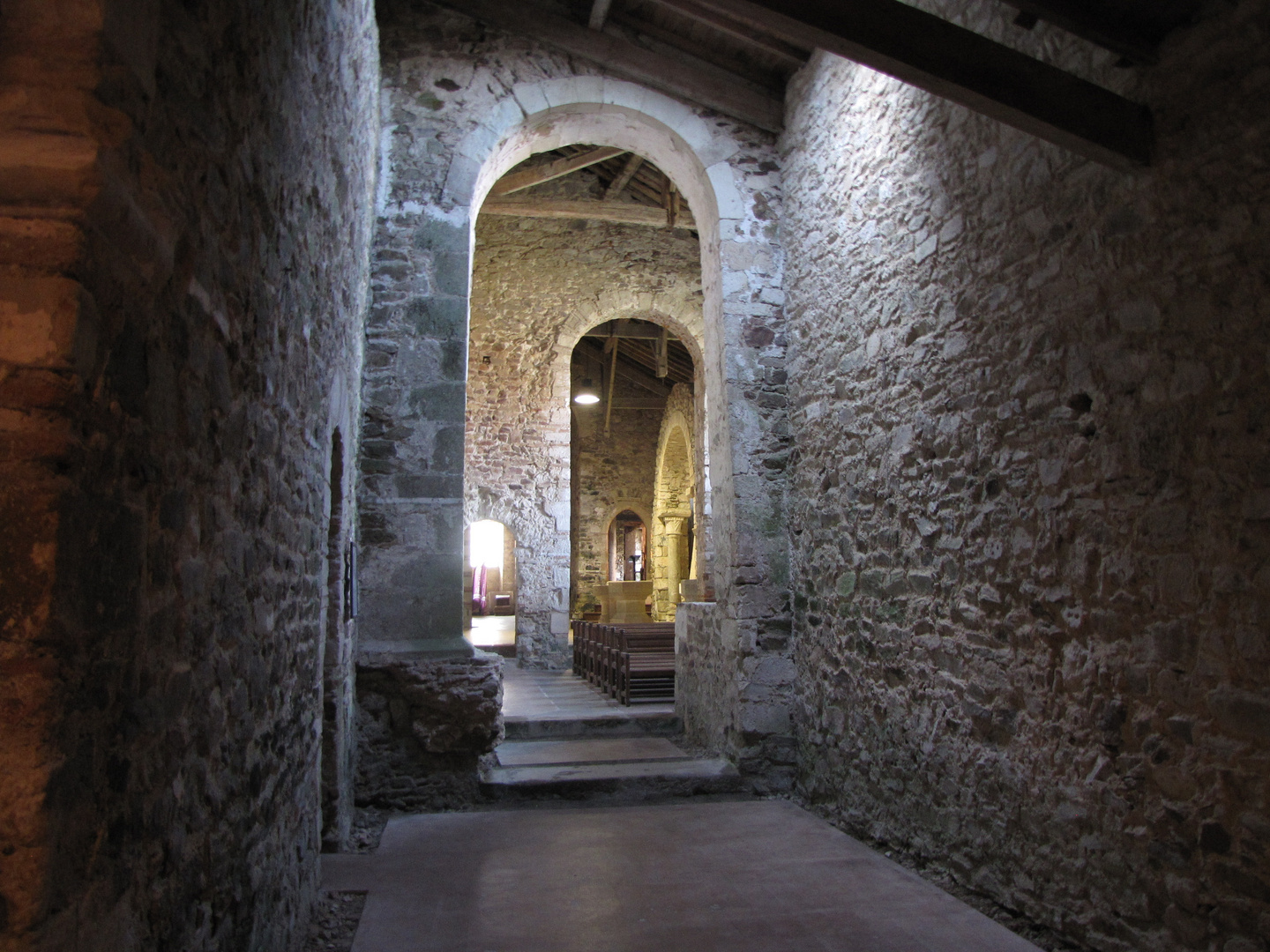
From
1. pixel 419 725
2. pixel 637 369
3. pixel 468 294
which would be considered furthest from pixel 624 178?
pixel 419 725

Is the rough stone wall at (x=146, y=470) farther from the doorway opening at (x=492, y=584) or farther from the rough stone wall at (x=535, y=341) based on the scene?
the doorway opening at (x=492, y=584)

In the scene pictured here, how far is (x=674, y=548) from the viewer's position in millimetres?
15766

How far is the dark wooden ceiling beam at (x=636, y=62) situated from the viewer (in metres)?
5.45

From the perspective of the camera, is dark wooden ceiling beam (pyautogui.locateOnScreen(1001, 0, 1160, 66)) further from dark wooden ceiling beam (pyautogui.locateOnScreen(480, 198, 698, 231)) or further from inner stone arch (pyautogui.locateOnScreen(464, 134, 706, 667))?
inner stone arch (pyautogui.locateOnScreen(464, 134, 706, 667))

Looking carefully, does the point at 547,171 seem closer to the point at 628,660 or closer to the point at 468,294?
the point at 468,294

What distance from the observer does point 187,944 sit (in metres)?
1.64

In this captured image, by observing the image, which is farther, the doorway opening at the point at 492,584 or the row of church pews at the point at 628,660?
the doorway opening at the point at 492,584

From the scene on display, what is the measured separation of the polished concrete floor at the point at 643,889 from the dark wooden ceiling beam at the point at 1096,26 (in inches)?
114

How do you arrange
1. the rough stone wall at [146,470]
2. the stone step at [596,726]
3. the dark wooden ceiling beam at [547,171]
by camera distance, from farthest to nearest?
the dark wooden ceiling beam at [547,171] → the stone step at [596,726] → the rough stone wall at [146,470]

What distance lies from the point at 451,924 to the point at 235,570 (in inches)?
70.9

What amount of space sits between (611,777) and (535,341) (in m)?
6.95

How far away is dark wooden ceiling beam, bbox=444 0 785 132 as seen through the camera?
5.45 m

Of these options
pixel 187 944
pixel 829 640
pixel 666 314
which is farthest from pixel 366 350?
pixel 666 314

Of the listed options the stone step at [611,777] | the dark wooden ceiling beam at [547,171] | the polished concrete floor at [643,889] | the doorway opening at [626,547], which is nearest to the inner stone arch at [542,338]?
the dark wooden ceiling beam at [547,171]
